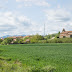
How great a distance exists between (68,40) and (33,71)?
241 ft

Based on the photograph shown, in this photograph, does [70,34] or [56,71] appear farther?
[70,34]

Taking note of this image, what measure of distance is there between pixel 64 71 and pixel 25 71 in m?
3.17

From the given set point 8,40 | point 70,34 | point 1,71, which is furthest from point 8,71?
point 70,34

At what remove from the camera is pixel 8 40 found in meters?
95.9

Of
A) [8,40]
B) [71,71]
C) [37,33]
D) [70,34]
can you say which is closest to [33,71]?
[71,71]

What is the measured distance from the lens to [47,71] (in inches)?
403

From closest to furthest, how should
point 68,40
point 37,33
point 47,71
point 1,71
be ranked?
point 1,71 → point 47,71 → point 68,40 → point 37,33

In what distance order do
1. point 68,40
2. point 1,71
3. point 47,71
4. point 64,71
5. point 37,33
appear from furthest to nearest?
1. point 37,33
2. point 68,40
3. point 64,71
4. point 47,71
5. point 1,71

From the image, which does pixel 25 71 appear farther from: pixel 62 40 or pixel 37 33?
pixel 37 33

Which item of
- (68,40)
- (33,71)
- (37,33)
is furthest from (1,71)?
(37,33)

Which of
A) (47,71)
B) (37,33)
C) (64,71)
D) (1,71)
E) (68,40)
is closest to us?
(1,71)

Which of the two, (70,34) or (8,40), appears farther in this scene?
(70,34)

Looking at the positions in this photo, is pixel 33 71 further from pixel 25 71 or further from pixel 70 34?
pixel 70 34

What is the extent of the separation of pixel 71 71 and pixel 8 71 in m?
4.68
